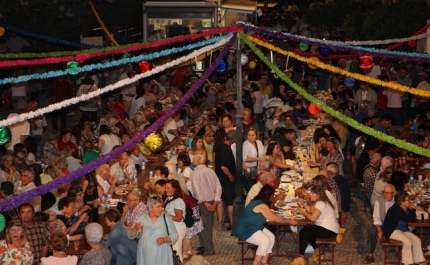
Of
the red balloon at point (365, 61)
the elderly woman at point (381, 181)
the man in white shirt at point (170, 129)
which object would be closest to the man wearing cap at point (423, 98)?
the red balloon at point (365, 61)

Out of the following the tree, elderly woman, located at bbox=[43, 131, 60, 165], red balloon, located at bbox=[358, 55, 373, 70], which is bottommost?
elderly woman, located at bbox=[43, 131, 60, 165]

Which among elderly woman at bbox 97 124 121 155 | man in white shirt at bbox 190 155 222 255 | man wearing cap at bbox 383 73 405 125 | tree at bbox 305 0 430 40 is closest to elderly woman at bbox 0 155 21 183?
elderly woman at bbox 97 124 121 155

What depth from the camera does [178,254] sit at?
13.2m

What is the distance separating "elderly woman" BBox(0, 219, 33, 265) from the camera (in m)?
11.3

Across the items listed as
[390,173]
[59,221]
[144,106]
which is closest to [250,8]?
[144,106]

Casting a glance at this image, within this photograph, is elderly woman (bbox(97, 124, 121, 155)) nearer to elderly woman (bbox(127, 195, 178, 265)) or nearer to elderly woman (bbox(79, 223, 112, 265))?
elderly woman (bbox(127, 195, 178, 265))

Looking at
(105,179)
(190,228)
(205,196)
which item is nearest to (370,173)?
(205,196)

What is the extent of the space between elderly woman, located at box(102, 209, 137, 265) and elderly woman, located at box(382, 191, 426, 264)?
3.74 m

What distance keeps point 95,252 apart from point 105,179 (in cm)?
394

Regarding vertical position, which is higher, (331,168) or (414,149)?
(414,149)

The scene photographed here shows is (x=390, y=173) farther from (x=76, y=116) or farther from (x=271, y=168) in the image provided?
(x=76, y=116)

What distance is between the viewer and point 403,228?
13.6m

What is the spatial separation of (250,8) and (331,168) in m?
15.5

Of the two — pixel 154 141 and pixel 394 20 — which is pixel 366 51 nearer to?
pixel 154 141
